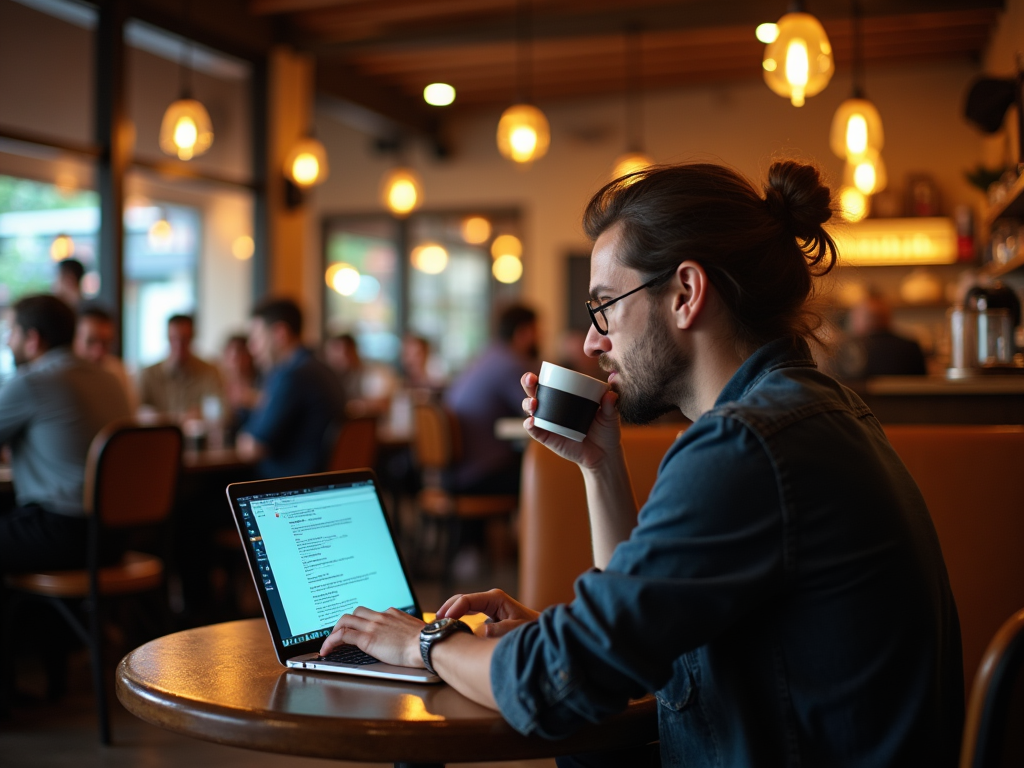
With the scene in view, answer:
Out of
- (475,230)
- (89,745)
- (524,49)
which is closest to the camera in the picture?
(89,745)

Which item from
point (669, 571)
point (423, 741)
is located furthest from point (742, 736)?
point (423, 741)

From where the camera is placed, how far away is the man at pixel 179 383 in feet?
19.0

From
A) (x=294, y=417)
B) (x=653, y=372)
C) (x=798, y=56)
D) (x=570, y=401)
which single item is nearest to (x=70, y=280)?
(x=294, y=417)

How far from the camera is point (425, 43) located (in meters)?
6.80

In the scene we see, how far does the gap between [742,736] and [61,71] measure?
20.2ft

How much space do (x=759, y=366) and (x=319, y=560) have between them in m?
0.66

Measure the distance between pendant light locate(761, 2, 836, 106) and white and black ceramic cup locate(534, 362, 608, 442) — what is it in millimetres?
2471

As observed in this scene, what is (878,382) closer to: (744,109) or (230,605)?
(230,605)

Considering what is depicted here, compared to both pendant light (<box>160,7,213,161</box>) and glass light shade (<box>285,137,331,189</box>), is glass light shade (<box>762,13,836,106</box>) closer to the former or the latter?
pendant light (<box>160,7,213,161</box>)

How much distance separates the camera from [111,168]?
5766mm

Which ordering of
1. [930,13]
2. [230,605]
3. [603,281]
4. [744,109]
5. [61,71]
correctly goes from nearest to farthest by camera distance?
[603,281] → [230,605] → [61,71] → [930,13] → [744,109]

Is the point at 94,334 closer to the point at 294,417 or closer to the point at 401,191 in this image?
the point at 294,417

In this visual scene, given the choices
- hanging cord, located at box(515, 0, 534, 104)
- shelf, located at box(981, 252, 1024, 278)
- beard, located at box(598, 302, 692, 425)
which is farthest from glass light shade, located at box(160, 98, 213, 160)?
Result: beard, located at box(598, 302, 692, 425)

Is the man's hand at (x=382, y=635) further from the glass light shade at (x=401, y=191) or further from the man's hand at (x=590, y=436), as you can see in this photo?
the glass light shade at (x=401, y=191)
